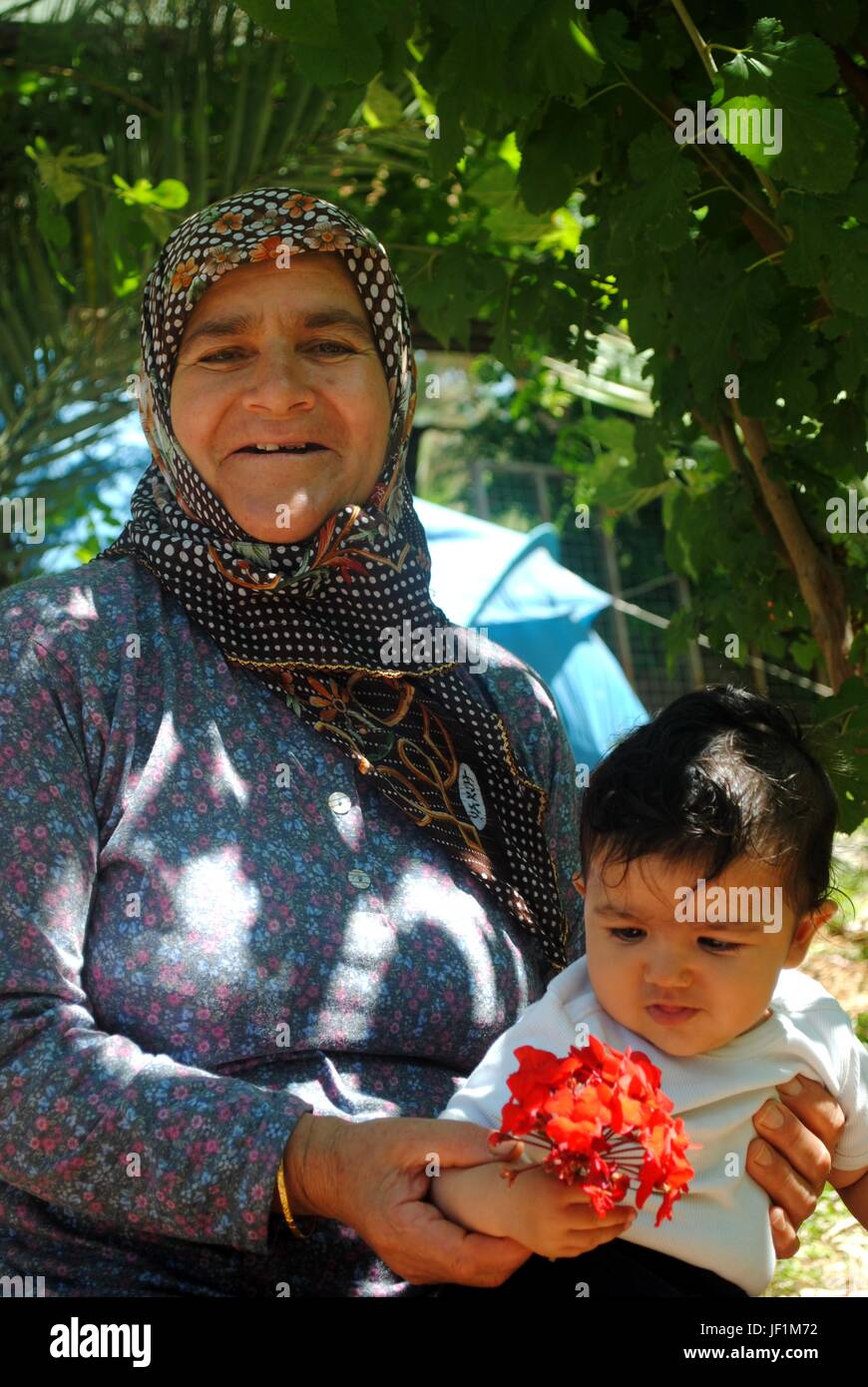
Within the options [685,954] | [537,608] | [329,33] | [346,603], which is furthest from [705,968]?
[537,608]

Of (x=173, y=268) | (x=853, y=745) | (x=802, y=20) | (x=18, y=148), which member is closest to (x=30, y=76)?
(x=18, y=148)

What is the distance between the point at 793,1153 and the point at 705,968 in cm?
27

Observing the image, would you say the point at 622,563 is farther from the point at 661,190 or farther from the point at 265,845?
the point at 265,845

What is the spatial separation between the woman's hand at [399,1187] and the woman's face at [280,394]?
98cm

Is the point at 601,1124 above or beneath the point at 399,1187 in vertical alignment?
above

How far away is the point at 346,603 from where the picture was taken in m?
2.53

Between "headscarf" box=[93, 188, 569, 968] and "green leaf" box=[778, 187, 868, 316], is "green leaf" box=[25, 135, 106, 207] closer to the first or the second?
"headscarf" box=[93, 188, 569, 968]

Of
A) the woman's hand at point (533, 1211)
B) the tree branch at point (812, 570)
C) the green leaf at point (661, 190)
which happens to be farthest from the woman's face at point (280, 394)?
the woman's hand at point (533, 1211)

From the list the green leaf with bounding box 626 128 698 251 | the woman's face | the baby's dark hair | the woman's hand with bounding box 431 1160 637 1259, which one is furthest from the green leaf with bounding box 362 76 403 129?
the woman's hand with bounding box 431 1160 637 1259

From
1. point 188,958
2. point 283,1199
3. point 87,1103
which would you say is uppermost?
point 188,958

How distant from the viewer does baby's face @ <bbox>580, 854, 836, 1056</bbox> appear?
1.94 meters

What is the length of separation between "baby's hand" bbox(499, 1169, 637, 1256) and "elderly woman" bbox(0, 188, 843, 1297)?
10 cm
